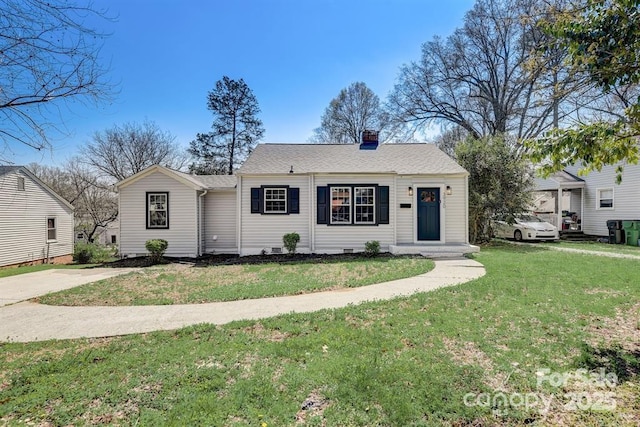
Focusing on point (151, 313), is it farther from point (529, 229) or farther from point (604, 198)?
point (604, 198)

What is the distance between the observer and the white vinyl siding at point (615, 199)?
15656 millimetres

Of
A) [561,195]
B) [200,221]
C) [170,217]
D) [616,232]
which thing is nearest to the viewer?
[170,217]

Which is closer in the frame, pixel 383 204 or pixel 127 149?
pixel 383 204

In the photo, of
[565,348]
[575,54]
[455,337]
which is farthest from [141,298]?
[575,54]

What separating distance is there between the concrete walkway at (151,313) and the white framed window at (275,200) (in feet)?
20.3

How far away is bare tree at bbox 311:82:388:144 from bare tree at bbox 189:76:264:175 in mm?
7027

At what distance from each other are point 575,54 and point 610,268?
7321mm

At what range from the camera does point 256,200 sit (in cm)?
1229

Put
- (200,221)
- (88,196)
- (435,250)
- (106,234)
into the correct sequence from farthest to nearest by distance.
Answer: (106,234) < (88,196) < (200,221) < (435,250)

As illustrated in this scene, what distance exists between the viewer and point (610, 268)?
8.39 meters

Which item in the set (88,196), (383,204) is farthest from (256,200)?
(88,196)

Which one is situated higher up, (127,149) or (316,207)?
(127,149)

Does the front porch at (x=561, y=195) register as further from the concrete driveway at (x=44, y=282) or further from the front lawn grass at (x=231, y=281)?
the concrete driveway at (x=44, y=282)

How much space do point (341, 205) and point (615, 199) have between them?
1532 cm
